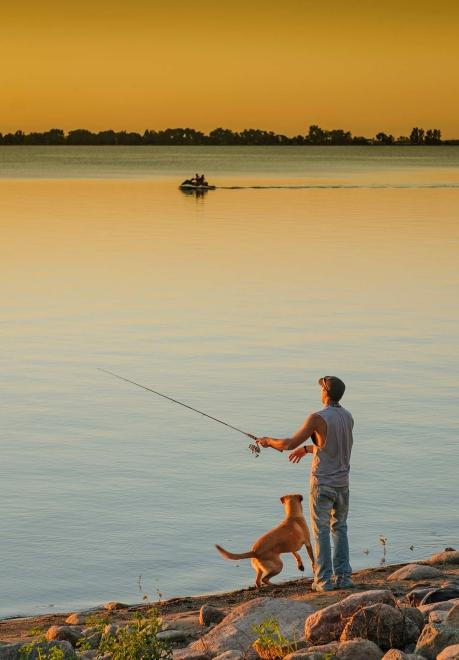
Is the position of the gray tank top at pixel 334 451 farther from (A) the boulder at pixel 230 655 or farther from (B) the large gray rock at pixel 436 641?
(B) the large gray rock at pixel 436 641

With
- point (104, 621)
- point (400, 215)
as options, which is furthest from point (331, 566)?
point (400, 215)

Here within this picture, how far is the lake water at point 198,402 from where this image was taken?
12.7 meters

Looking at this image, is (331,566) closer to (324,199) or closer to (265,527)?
(265,527)

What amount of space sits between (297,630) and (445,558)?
10.4 feet

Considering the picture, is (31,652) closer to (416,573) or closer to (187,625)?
(187,625)

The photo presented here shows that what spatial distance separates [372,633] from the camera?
27.0 ft

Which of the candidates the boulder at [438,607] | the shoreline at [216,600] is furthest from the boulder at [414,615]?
the shoreline at [216,600]

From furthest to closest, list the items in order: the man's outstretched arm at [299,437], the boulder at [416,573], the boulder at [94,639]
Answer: the boulder at [416,573] → the man's outstretched arm at [299,437] → the boulder at [94,639]

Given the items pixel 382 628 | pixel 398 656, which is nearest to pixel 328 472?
pixel 382 628

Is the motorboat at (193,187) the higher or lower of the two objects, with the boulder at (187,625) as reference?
higher

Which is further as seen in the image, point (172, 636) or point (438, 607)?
point (172, 636)

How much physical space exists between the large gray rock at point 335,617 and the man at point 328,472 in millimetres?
1387

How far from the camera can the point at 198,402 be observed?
61.7 feet

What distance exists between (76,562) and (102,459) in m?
3.63
